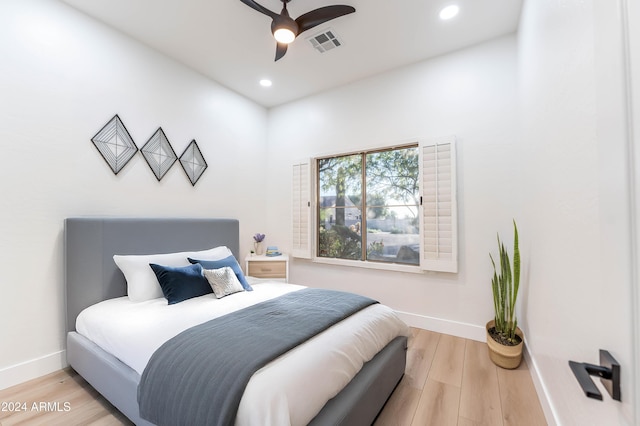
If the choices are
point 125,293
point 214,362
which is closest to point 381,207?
point 214,362

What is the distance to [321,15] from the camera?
7.02 feet

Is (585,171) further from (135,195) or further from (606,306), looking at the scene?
(135,195)

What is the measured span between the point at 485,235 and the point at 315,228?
6.97ft

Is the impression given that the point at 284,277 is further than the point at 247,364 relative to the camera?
Yes

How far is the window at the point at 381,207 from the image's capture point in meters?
2.94

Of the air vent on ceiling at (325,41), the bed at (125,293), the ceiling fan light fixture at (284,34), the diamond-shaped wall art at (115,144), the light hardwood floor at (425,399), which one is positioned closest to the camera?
the bed at (125,293)

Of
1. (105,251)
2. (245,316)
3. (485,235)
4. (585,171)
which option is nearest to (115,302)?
(105,251)

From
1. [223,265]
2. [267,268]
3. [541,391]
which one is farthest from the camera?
[267,268]

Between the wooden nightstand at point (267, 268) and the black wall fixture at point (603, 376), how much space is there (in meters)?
3.24

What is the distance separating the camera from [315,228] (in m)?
3.95

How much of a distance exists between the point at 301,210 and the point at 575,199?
309cm

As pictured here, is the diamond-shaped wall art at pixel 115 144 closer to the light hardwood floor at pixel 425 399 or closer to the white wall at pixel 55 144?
the white wall at pixel 55 144

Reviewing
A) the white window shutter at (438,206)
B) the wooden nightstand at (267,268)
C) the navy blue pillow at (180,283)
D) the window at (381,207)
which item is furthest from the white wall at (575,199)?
the wooden nightstand at (267,268)

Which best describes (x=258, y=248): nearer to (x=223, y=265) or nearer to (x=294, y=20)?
(x=223, y=265)
